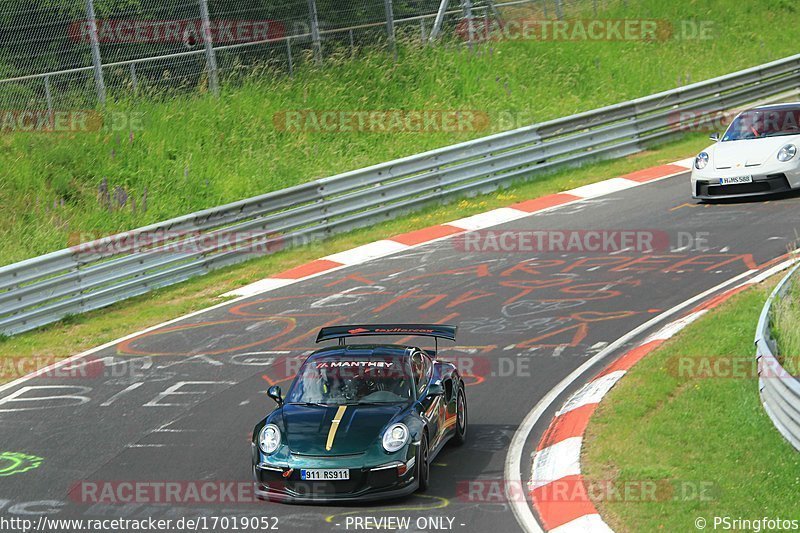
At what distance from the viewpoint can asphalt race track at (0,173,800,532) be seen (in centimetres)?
899

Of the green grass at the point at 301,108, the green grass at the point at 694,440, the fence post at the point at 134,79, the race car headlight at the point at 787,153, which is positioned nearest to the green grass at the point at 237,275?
the green grass at the point at 301,108

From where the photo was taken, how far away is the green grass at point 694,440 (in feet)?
25.4

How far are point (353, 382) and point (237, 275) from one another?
779 cm

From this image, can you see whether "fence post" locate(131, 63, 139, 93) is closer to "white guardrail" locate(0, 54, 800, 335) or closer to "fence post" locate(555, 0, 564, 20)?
"white guardrail" locate(0, 54, 800, 335)

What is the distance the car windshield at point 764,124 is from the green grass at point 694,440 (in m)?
6.71

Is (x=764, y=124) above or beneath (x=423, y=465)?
above

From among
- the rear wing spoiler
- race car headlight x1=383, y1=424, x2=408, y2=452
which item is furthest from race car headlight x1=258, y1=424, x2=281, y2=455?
the rear wing spoiler

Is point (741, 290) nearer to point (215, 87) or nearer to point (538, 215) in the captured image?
point (538, 215)

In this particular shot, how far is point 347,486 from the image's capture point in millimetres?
8453

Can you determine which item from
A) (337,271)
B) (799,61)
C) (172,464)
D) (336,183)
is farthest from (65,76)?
(799,61)

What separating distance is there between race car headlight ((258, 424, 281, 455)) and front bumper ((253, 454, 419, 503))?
0.70ft

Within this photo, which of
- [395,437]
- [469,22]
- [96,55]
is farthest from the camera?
[469,22]

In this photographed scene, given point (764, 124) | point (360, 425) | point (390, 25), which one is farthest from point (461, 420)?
point (390, 25)

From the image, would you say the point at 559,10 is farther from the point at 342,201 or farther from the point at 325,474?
the point at 325,474
